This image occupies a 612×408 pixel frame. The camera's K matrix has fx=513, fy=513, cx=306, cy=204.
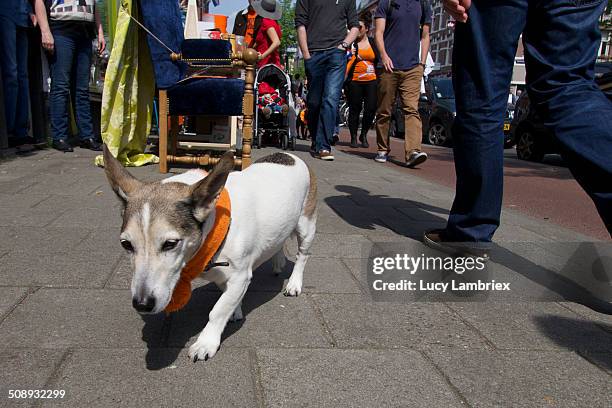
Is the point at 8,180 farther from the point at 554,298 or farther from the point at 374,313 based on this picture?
the point at 554,298

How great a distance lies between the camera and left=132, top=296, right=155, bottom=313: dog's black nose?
5.57 feet

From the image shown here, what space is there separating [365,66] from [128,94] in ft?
20.0

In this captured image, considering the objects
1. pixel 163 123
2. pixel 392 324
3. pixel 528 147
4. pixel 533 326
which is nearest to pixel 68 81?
pixel 163 123

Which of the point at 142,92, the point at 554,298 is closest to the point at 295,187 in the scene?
the point at 554,298

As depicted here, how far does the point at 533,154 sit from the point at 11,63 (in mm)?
A: 9788

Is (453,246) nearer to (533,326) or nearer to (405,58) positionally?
(533,326)

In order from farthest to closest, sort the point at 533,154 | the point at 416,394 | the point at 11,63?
the point at 533,154
the point at 11,63
the point at 416,394

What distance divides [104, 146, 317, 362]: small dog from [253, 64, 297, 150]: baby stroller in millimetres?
6913

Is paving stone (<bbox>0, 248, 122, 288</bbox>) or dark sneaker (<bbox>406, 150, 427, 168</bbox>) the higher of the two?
dark sneaker (<bbox>406, 150, 427, 168</bbox>)

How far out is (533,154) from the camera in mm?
11070

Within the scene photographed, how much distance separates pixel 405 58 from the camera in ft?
24.2

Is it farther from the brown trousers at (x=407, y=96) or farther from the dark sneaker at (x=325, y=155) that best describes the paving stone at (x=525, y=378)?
the dark sneaker at (x=325, y=155)

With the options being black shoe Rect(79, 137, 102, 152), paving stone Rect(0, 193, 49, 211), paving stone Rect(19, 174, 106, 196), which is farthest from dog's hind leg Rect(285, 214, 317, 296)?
black shoe Rect(79, 137, 102, 152)

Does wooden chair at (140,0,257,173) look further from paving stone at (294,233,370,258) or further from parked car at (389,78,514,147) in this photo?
parked car at (389,78,514,147)
